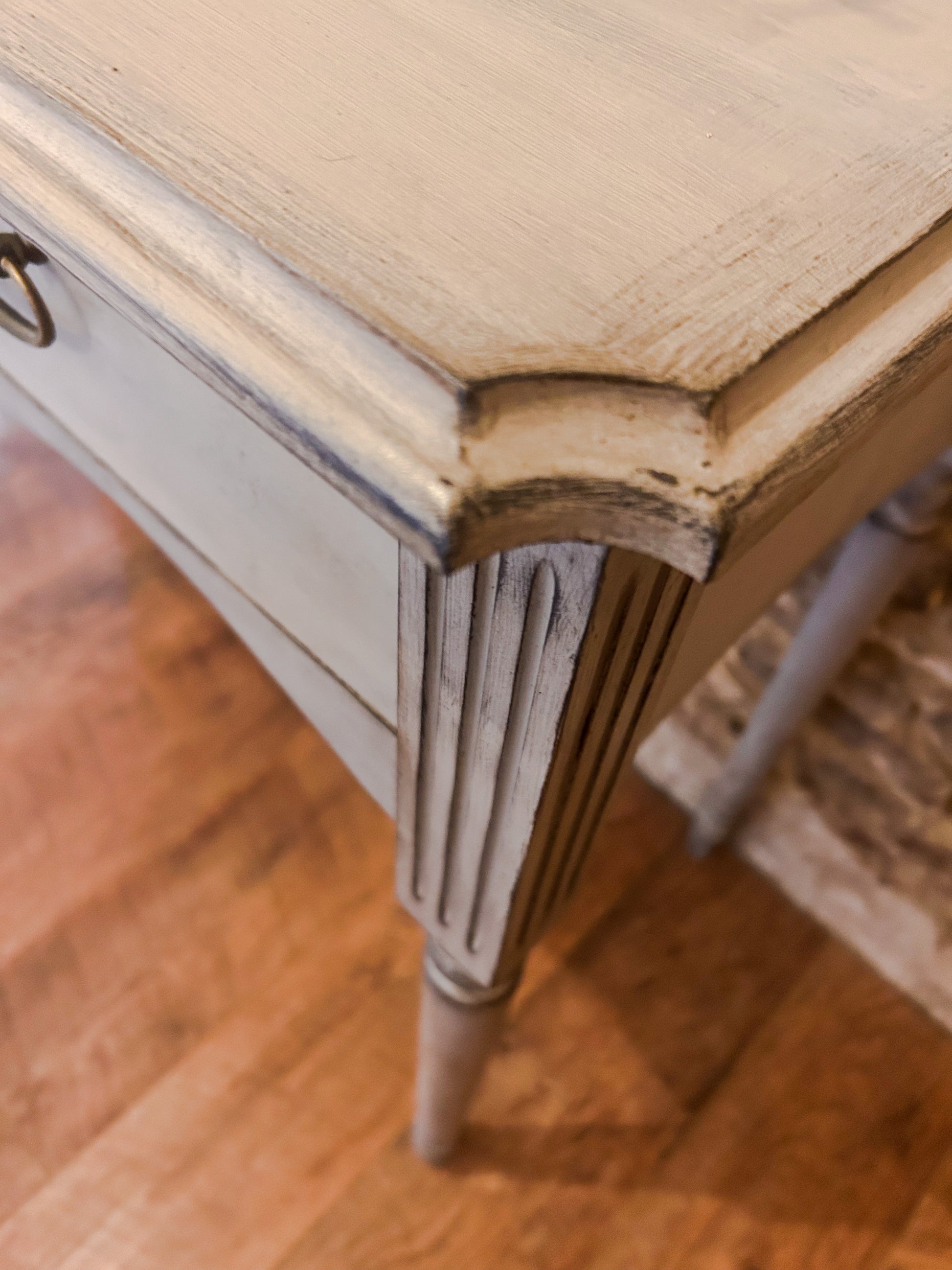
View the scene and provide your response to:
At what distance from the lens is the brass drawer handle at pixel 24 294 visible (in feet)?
0.85

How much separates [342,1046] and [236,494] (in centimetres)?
56

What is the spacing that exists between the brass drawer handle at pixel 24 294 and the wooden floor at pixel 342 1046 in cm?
58

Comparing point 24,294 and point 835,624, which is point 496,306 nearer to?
point 24,294

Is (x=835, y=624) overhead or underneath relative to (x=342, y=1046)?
overhead

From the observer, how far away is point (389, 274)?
181mm

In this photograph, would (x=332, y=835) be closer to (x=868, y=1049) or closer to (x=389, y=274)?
(x=868, y=1049)

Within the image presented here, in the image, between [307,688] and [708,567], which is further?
[307,688]

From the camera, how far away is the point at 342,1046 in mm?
Answer: 710

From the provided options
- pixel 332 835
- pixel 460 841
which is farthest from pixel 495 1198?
pixel 460 841

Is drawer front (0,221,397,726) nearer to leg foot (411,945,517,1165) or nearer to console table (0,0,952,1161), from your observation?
console table (0,0,952,1161)

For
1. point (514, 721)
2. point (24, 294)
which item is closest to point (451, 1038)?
point (514, 721)

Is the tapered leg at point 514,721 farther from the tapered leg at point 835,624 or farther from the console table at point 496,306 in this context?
the tapered leg at point 835,624

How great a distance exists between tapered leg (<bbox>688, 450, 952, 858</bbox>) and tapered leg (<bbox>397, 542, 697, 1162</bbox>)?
0.31 m

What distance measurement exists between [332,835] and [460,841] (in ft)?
1.72
